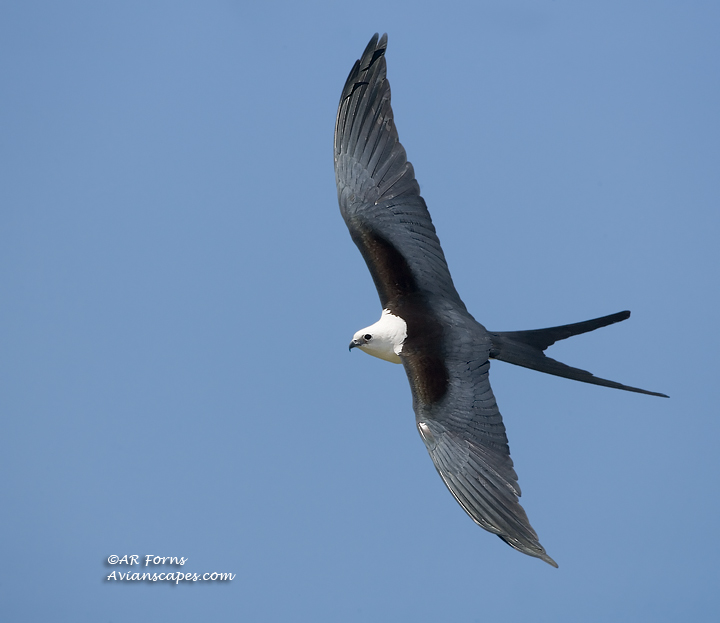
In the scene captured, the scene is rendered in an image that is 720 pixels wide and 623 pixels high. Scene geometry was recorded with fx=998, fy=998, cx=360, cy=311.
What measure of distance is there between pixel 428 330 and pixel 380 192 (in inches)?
77.5

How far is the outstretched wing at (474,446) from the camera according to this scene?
29.5ft

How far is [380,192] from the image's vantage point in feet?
38.7

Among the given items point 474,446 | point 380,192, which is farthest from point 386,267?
point 474,446

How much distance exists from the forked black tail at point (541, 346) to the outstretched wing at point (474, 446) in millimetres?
273

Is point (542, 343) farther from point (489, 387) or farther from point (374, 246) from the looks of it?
point (374, 246)

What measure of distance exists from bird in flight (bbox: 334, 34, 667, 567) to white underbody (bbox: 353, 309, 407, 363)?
0.01 meters

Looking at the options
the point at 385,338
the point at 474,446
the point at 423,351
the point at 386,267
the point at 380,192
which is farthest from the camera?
the point at 380,192

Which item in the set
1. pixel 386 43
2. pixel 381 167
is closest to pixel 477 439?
pixel 381 167

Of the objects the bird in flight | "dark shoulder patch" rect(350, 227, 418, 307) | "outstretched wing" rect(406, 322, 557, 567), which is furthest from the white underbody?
"outstretched wing" rect(406, 322, 557, 567)

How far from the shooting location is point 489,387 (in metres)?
10.2

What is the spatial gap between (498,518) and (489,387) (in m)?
1.62

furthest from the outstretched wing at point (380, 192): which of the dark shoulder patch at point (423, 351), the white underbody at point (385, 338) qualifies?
the white underbody at point (385, 338)

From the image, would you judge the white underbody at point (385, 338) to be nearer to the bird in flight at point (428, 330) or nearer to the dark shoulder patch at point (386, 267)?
the bird in flight at point (428, 330)

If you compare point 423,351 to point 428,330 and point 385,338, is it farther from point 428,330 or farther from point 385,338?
point 385,338
